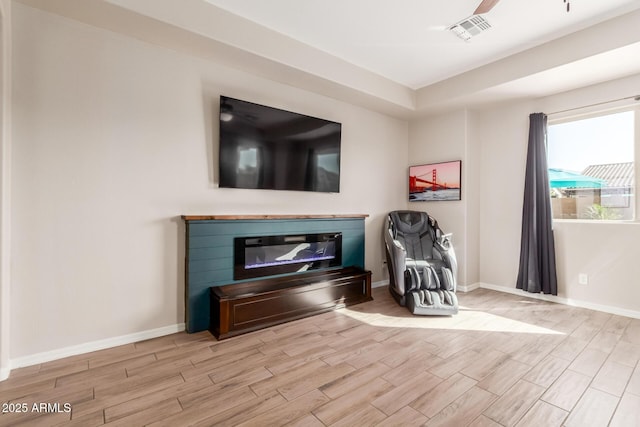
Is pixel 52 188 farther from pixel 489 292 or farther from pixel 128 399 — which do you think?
pixel 489 292

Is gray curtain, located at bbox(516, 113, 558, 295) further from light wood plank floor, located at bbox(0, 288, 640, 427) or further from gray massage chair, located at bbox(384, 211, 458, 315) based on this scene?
gray massage chair, located at bbox(384, 211, 458, 315)

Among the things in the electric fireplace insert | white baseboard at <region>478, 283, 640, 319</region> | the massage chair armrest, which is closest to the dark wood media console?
the electric fireplace insert

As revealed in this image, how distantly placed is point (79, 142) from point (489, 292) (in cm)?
486

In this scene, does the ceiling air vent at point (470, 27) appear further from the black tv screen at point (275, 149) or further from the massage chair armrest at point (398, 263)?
the massage chair armrest at point (398, 263)

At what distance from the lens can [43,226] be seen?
7.27 ft

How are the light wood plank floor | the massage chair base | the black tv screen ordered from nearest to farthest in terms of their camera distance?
the light wood plank floor < the black tv screen < the massage chair base

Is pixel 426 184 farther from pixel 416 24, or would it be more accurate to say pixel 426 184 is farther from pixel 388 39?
pixel 416 24

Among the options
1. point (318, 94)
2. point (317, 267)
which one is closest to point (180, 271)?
point (317, 267)

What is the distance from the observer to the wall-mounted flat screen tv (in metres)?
4.27

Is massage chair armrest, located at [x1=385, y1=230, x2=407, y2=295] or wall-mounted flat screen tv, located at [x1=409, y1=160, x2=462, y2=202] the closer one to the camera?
massage chair armrest, located at [x1=385, y1=230, x2=407, y2=295]

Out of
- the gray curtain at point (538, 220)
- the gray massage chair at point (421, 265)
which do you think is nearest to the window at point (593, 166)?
the gray curtain at point (538, 220)

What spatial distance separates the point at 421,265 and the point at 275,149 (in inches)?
87.2

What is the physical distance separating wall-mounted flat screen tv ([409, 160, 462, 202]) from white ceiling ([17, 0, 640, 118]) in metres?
0.99

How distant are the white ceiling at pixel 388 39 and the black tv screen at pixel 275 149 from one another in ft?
1.45
